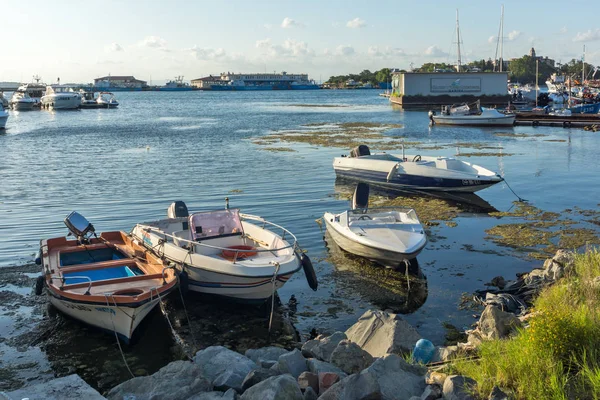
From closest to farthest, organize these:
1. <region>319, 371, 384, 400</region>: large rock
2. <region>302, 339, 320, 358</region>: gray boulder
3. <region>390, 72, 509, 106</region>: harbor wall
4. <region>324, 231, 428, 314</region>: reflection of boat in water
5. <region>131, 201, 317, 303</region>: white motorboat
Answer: <region>319, 371, 384, 400</region>: large rock → <region>302, 339, 320, 358</region>: gray boulder → <region>131, 201, 317, 303</region>: white motorboat → <region>324, 231, 428, 314</region>: reflection of boat in water → <region>390, 72, 509, 106</region>: harbor wall

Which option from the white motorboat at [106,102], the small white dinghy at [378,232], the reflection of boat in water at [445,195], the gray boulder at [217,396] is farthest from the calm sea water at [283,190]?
the white motorboat at [106,102]

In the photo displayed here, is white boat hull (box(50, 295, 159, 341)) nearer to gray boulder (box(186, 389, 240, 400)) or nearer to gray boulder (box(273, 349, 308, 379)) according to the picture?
gray boulder (box(273, 349, 308, 379))

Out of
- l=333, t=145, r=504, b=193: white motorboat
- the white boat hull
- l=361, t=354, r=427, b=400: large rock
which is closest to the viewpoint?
l=361, t=354, r=427, b=400: large rock

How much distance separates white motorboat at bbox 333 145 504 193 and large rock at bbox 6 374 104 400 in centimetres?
1926

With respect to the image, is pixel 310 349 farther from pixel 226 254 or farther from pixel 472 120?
pixel 472 120

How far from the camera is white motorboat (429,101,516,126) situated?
55.1 m

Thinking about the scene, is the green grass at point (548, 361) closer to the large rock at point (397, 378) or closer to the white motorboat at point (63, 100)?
the large rock at point (397, 378)

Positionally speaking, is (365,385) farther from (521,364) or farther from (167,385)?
(167,385)

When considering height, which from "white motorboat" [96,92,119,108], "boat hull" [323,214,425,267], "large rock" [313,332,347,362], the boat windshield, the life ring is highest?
"white motorboat" [96,92,119,108]

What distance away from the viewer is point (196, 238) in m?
14.1

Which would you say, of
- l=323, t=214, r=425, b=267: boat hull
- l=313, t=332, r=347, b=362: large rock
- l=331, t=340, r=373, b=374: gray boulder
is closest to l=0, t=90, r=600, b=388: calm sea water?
l=323, t=214, r=425, b=267: boat hull

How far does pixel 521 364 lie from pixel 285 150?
109 ft

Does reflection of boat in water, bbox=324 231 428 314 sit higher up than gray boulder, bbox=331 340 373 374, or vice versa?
gray boulder, bbox=331 340 373 374

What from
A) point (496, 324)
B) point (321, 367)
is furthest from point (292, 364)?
point (496, 324)
